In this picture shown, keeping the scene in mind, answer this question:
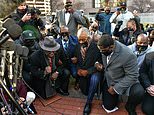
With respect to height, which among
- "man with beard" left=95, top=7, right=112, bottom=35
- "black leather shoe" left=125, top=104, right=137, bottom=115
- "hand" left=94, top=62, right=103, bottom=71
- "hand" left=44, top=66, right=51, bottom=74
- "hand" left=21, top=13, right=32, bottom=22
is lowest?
"black leather shoe" left=125, top=104, right=137, bottom=115

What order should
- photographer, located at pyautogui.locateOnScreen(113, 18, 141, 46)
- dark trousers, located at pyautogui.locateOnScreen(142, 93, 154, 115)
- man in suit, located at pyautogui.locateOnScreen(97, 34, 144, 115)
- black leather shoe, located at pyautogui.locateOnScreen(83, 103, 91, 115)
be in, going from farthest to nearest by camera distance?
photographer, located at pyautogui.locateOnScreen(113, 18, 141, 46)
black leather shoe, located at pyautogui.locateOnScreen(83, 103, 91, 115)
dark trousers, located at pyautogui.locateOnScreen(142, 93, 154, 115)
man in suit, located at pyautogui.locateOnScreen(97, 34, 144, 115)

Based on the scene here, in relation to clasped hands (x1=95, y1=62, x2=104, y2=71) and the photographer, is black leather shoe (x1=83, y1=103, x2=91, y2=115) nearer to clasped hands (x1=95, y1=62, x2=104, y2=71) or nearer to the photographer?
clasped hands (x1=95, y1=62, x2=104, y2=71)

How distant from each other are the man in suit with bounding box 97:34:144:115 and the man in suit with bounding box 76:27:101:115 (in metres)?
0.30

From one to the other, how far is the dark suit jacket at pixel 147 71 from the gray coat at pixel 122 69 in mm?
163

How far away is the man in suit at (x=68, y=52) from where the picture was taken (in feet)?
17.3

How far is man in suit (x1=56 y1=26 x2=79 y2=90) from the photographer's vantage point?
5.26m

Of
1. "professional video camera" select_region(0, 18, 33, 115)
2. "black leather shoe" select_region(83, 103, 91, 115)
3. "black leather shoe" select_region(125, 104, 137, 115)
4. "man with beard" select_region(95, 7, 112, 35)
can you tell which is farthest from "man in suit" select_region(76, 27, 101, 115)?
"man with beard" select_region(95, 7, 112, 35)

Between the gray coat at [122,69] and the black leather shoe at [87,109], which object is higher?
the gray coat at [122,69]

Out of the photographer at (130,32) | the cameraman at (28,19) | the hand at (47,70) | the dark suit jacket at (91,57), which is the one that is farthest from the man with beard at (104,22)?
the hand at (47,70)

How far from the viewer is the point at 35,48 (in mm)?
5105

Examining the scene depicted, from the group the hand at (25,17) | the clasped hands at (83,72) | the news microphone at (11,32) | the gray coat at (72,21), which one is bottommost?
the clasped hands at (83,72)

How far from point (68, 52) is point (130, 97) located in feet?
5.18

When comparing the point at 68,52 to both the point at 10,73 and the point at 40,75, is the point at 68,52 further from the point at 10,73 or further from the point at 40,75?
the point at 10,73

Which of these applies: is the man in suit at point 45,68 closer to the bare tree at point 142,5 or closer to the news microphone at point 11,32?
the news microphone at point 11,32
